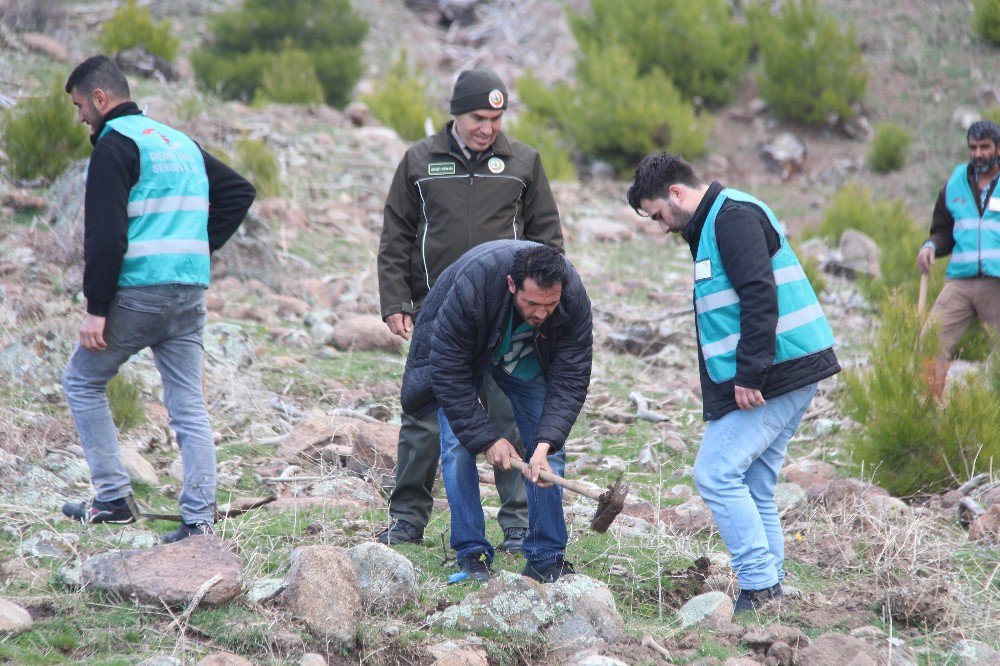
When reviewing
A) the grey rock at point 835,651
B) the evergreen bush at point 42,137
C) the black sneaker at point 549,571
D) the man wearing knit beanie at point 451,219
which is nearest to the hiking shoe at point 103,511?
the man wearing knit beanie at point 451,219

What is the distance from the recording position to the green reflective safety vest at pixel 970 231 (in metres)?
5.85

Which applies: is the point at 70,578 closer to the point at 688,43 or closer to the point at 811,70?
the point at 811,70

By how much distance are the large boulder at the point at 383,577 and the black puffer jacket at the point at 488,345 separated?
451 millimetres

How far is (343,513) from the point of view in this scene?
435 centimetres

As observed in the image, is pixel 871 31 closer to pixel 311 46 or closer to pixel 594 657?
pixel 311 46

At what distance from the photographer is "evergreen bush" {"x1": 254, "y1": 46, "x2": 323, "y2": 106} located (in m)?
14.5

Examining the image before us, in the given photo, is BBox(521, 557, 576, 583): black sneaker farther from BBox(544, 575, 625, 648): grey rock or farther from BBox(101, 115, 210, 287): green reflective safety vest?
BBox(101, 115, 210, 287): green reflective safety vest

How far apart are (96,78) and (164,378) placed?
3.70ft

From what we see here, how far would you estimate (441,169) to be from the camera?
13.9 feet

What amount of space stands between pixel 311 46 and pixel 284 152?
7.29 m

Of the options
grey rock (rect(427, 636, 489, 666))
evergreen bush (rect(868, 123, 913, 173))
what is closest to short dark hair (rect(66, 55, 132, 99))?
grey rock (rect(427, 636, 489, 666))

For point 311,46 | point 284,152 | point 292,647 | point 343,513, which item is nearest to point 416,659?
point 292,647

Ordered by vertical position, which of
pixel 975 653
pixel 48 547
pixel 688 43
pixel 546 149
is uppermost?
pixel 688 43

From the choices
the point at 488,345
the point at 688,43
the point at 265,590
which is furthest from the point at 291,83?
the point at 265,590
